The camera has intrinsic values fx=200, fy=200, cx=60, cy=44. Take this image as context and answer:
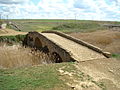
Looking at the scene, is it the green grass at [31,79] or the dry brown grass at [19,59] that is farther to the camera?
the dry brown grass at [19,59]

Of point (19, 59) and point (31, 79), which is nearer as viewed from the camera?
point (31, 79)

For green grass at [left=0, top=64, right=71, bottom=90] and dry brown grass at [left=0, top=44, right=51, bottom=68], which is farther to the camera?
dry brown grass at [left=0, top=44, right=51, bottom=68]

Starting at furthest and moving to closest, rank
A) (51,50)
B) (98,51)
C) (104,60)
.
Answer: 1. (51,50)
2. (98,51)
3. (104,60)

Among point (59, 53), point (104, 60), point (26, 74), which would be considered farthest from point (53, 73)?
point (59, 53)

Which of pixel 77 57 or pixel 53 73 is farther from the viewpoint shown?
pixel 77 57

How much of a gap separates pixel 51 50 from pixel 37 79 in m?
6.50

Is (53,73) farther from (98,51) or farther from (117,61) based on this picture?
(98,51)

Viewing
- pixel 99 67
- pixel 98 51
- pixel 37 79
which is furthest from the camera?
pixel 98 51

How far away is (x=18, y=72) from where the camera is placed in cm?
672

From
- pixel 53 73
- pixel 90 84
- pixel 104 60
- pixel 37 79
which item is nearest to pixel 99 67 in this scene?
pixel 104 60

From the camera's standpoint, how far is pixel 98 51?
10383 mm

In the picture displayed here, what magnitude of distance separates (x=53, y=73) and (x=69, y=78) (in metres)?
0.58

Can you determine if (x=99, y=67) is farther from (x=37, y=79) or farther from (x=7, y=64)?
(x=7, y=64)

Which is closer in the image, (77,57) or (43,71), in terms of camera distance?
(43,71)
